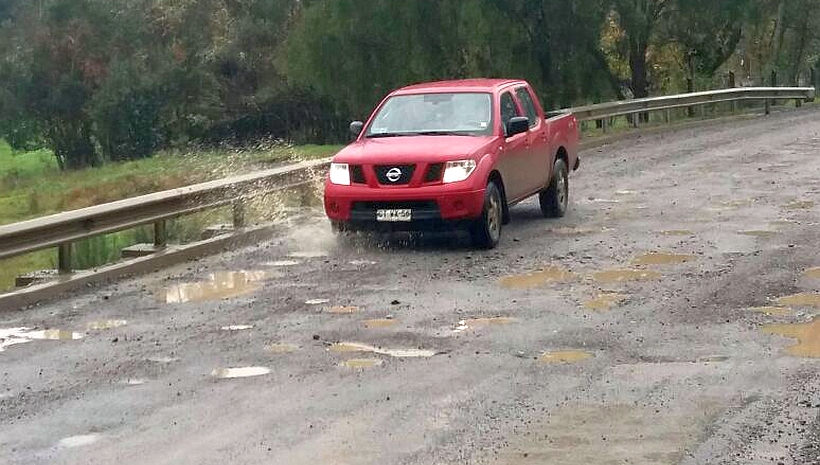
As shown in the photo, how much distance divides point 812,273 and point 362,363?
4859mm

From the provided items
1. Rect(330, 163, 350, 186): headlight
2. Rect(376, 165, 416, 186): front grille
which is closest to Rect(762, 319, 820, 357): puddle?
Rect(376, 165, 416, 186): front grille

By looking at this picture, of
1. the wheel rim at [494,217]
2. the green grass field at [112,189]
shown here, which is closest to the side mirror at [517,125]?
the wheel rim at [494,217]

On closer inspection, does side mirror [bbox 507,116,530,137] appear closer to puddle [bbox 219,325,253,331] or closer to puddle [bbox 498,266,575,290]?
puddle [bbox 498,266,575,290]

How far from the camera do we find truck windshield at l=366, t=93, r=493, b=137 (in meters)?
14.4

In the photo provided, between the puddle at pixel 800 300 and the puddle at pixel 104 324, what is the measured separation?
5136 millimetres

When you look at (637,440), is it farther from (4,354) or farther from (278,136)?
(278,136)

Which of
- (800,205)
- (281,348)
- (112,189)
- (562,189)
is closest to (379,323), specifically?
(281,348)

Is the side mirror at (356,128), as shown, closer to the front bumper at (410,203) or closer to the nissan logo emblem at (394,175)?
the front bumper at (410,203)

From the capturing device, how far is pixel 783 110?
37.0 m

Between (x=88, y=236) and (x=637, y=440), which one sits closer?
(x=637, y=440)

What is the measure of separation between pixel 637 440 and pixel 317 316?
13.1ft

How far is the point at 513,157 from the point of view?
14.4 m

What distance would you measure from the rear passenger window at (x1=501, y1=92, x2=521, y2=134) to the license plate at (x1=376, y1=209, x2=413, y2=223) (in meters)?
1.89

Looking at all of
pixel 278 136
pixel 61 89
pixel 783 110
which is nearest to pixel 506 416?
pixel 783 110
